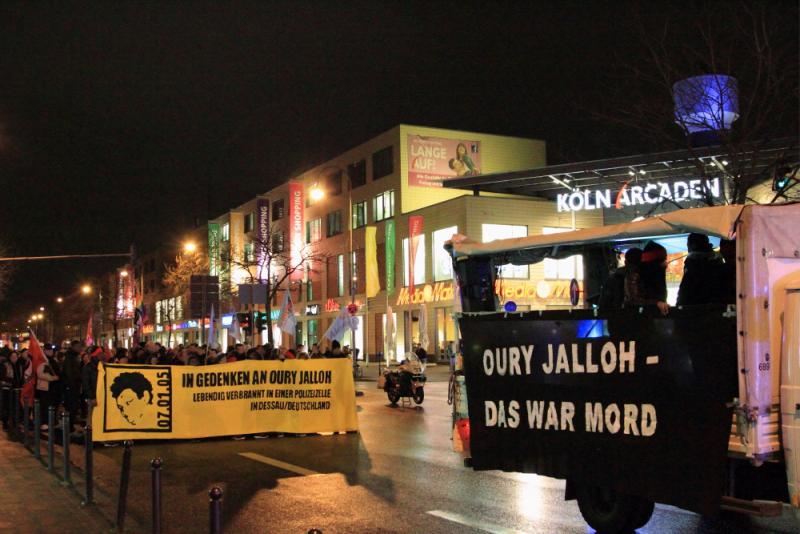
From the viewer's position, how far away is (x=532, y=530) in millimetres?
7957

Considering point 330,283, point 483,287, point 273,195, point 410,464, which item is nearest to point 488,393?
point 483,287

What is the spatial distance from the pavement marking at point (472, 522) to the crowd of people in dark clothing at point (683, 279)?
2433mm

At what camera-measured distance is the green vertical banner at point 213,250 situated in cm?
6203

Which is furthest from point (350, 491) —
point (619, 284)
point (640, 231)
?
point (640, 231)

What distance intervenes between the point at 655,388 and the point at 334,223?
53.1 metres

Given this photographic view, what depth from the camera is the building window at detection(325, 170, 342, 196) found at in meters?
58.4

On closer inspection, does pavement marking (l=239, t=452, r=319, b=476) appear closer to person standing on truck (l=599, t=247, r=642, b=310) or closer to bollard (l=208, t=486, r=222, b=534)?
person standing on truck (l=599, t=247, r=642, b=310)

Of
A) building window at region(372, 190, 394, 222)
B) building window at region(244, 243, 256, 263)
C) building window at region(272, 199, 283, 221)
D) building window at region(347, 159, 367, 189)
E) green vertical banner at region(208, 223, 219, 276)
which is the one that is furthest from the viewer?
building window at region(272, 199, 283, 221)

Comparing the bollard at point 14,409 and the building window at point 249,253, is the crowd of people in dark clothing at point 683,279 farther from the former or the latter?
the building window at point 249,253

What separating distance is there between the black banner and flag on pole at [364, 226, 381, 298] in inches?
1633

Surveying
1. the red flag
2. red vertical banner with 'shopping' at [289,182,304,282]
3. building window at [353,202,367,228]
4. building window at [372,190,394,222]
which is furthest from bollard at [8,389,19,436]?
red vertical banner with 'shopping' at [289,182,304,282]

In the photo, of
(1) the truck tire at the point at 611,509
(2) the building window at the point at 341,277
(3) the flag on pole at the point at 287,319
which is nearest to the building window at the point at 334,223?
(2) the building window at the point at 341,277

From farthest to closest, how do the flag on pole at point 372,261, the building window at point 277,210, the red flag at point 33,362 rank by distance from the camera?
1. the building window at point 277,210
2. the flag on pole at point 372,261
3. the red flag at point 33,362

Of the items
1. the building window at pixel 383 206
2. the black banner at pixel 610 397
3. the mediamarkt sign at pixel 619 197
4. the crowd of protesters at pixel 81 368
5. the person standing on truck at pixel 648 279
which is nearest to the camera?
the black banner at pixel 610 397
